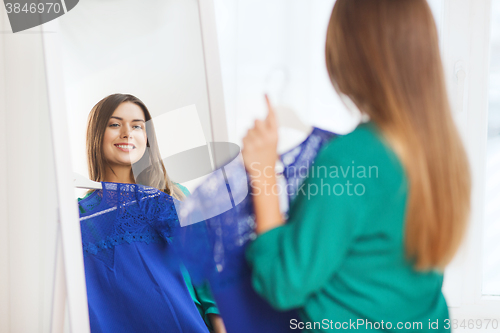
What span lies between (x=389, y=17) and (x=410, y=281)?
1.26ft

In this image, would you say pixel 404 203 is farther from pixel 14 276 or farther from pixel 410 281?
pixel 14 276

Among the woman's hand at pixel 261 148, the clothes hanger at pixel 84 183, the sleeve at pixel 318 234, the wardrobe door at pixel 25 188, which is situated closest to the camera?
the sleeve at pixel 318 234

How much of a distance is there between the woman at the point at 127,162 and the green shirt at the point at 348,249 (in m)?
0.28

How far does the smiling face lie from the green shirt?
12.8 inches

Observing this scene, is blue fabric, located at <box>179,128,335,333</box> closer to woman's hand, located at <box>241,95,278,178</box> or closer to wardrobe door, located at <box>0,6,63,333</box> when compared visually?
woman's hand, located at <box>241,95,278,178</box>

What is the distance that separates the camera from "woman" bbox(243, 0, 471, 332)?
1.70ft

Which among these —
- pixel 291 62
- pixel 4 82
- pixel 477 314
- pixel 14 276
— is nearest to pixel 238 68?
pixel 291 62

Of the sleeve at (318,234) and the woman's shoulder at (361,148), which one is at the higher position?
the woman's shoulder at (361,148)

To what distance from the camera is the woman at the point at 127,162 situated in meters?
0.77

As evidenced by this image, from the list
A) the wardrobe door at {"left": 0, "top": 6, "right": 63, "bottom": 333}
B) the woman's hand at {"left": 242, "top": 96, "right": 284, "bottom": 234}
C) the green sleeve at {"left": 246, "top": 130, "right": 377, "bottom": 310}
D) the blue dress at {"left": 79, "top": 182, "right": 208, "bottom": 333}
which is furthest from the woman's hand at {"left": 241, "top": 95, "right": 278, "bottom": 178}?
the wardrobe door at {"left": 0, "top": 6, "right": 63, "bottom": 333}

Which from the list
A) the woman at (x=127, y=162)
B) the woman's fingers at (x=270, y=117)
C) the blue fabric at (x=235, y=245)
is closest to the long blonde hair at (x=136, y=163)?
the woman at (x=127, y=162)

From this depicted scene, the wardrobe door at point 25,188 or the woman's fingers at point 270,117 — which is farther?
the wardrobe door at point 25,188

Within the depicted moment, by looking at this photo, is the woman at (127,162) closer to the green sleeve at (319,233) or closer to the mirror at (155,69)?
→ the mirror at (155,69)

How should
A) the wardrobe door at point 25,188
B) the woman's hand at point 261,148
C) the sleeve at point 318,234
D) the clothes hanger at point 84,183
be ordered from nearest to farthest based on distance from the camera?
the sleeve at point 318,234 < the woman's hand at point 261,148 < the clothes hanger at point 84,183 < the wardrobe door at point 25,188
